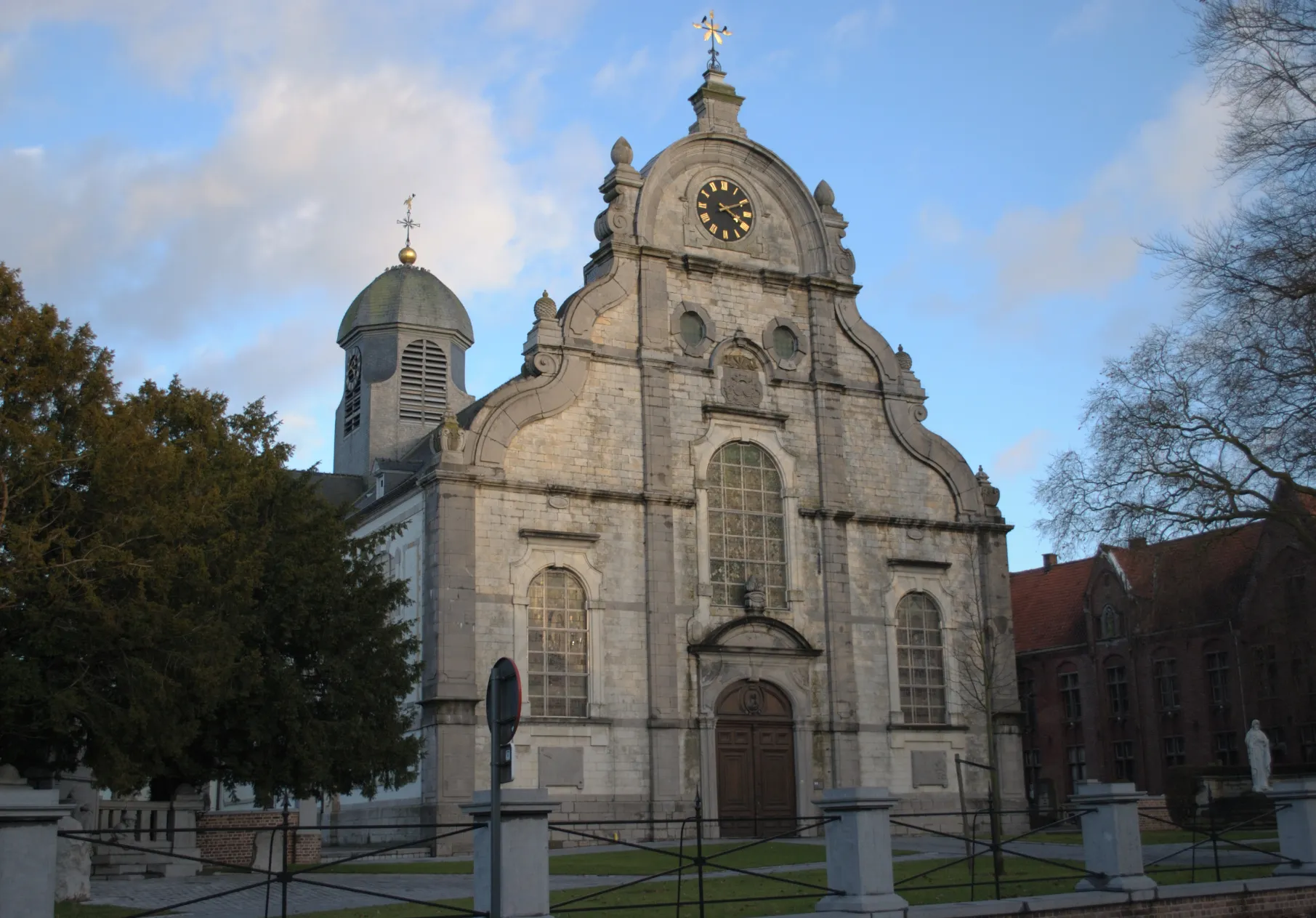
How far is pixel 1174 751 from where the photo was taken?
48.2 metres

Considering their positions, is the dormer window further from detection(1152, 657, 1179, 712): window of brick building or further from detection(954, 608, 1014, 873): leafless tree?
detection(954, 608, 1014, 873): leafless tree

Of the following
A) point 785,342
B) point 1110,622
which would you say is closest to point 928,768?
point 785,342

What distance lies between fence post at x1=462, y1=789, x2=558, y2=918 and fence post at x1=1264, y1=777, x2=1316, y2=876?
425 inches

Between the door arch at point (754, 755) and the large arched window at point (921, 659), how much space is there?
11.6 ft

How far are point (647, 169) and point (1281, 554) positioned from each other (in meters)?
24.5

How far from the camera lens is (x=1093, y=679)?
168ft

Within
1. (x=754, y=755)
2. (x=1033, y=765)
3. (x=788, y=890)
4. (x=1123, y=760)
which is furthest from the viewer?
(x=1033, y=765)

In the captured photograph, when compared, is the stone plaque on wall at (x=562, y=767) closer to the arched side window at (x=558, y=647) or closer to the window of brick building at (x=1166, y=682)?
the arched side window at (x=558, y=647)

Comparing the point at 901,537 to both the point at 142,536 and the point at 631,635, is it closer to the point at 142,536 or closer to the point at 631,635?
the point at 631,635

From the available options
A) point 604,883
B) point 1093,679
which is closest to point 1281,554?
point 1093,679

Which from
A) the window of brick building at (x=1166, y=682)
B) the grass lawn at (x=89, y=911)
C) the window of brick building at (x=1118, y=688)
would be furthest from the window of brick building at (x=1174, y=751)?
the grass lawn at (x=89, y=911)

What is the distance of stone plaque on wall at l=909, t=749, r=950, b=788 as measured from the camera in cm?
3344

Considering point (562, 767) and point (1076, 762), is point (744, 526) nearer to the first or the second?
point (562, 767)

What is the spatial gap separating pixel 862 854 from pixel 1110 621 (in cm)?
3938
